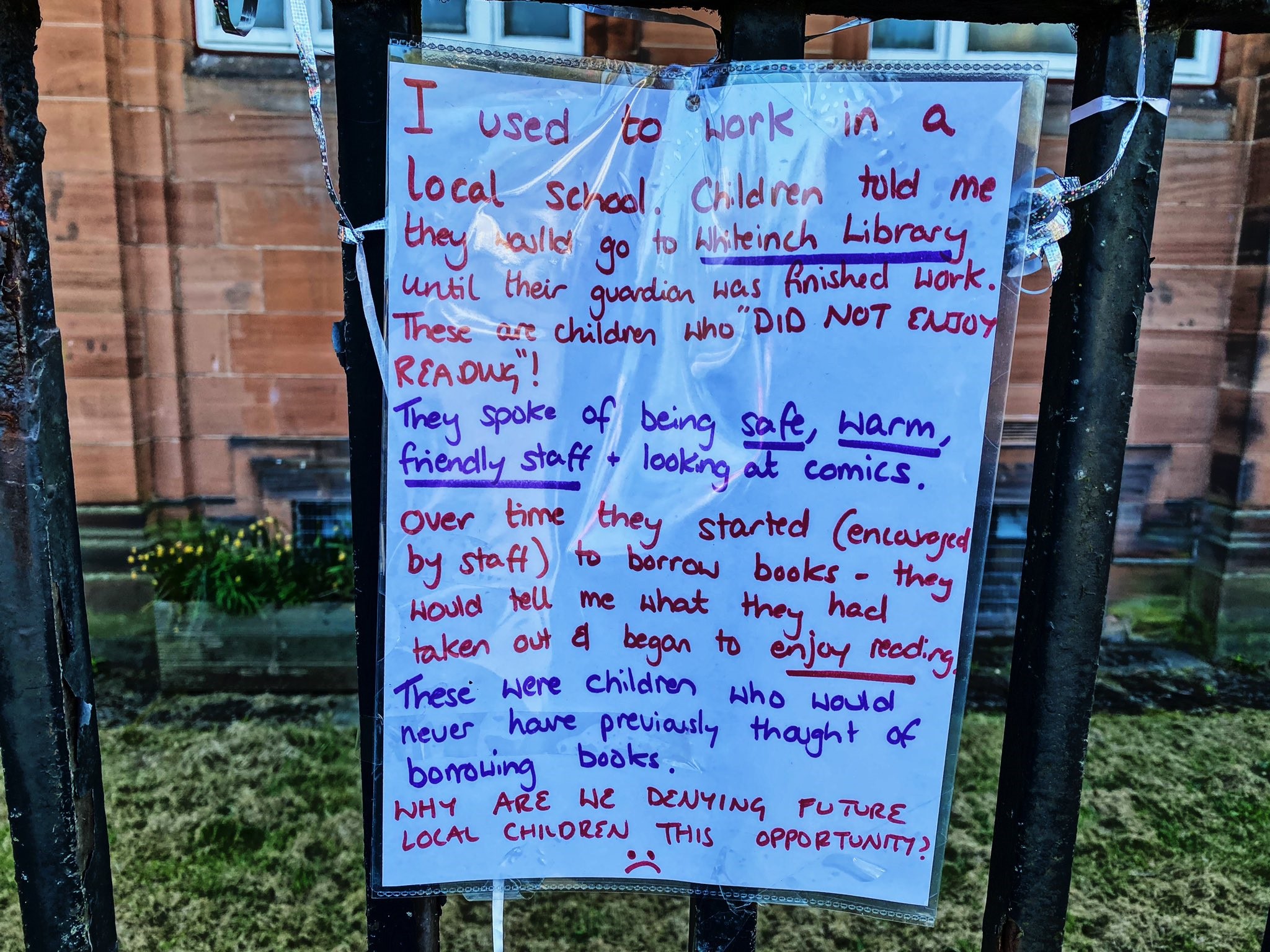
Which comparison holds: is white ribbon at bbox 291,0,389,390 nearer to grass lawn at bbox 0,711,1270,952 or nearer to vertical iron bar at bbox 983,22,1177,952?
vertical iron bar at bbox 983,22,1177,952

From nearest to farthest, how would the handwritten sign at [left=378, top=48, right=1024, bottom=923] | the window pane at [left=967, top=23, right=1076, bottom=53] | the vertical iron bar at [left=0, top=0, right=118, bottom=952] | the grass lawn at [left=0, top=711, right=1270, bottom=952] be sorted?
the vertical iron bar at [left=0, top=0, right=118, bottom=952], the handwritten sign at [left=378, top=48, right=1024, bottom=923], the grass lawn at [left=0, top=711, right=1270, bottom=952], the window pane at [left=967, top=23, right=1076, bottom=53]

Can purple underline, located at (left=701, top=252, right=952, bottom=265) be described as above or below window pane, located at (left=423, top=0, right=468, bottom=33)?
below

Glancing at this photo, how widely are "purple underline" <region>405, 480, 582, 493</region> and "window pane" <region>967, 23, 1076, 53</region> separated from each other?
407 centimetres

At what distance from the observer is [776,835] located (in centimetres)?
146

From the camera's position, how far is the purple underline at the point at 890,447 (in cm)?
132

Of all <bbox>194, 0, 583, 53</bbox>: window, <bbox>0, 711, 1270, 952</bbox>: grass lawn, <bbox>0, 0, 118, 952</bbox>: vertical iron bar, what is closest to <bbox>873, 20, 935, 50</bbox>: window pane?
<bbox>194, 0, 583, 53</bbox>: window

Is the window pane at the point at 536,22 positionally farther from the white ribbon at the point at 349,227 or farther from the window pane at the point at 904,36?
the white ribbon at the point at 349,227

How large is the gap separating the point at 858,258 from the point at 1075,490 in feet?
1.57

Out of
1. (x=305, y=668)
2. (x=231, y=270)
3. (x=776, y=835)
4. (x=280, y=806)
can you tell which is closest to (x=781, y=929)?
(x=776, y=835)

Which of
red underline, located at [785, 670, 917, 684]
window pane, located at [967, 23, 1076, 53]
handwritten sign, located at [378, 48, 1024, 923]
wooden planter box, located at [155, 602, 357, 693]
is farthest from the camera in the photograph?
window pane, located at [967, 23, 1076, 53]

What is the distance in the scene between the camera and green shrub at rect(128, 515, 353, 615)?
3957mm

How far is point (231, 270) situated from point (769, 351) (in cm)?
369

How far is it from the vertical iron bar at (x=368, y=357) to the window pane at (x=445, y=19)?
3468mm

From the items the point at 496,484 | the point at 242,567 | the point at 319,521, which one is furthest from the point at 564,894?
the point at 319,521
